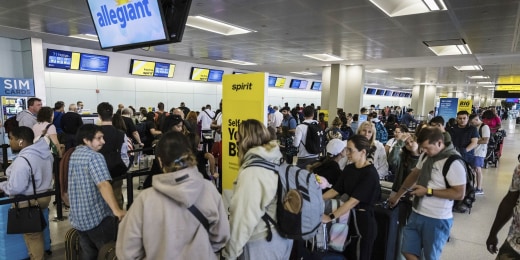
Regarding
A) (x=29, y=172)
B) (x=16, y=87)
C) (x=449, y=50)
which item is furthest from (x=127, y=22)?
(x=449, y=50)

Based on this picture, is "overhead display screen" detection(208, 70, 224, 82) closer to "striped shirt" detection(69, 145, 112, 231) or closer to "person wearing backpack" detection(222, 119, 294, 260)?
"striped shirt" detection(69, 145, 112, 231)

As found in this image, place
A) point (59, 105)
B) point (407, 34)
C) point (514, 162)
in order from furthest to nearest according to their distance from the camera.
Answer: point (514, 162)
point (407, 34)
point (59, 105)

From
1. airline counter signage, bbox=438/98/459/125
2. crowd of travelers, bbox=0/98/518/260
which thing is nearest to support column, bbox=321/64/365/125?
airline counter signage, bbox=438/98/459/125

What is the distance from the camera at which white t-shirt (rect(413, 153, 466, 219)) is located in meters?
2.42

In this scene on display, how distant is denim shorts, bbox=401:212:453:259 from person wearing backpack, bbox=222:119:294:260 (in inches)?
48.4

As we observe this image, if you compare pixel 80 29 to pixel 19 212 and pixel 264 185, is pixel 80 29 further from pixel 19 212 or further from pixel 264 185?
pixel 264 185

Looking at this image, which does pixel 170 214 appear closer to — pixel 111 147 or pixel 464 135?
pixel 111 147

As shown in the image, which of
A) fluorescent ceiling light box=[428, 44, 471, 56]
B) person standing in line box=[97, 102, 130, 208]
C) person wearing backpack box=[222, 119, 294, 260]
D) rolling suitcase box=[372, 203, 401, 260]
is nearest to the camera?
person wearing backpack box=[222, 119, 294, 260]

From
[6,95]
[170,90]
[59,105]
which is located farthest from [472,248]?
[170,90]

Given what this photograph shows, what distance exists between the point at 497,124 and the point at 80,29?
11.4 meters

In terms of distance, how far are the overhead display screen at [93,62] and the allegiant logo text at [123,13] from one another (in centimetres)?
855

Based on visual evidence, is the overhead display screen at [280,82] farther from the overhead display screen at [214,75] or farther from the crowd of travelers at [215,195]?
the crowd of travelers at [215,195]

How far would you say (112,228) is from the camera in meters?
2.51

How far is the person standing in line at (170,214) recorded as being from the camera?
1515 mm
